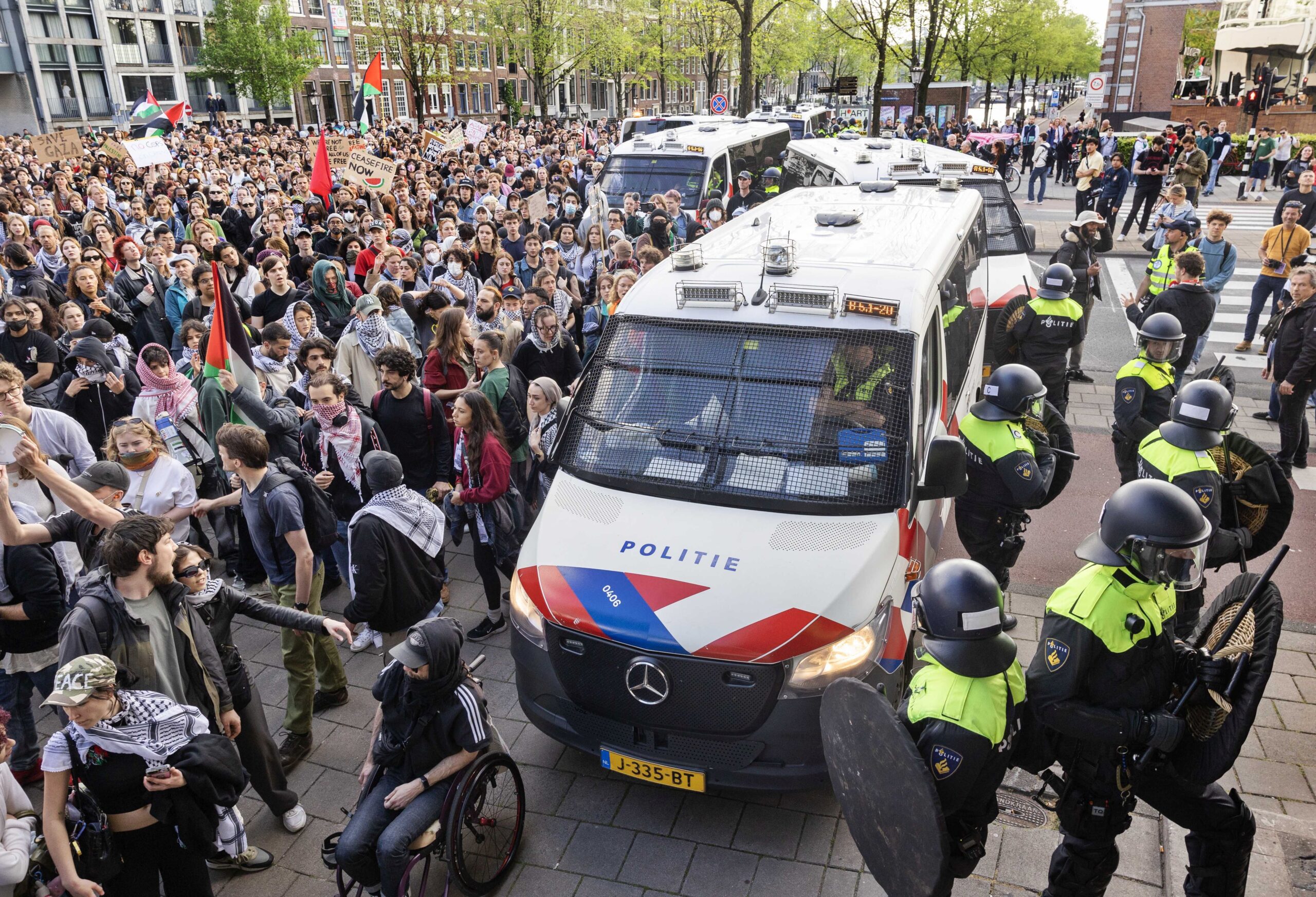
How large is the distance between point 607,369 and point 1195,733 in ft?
11.2

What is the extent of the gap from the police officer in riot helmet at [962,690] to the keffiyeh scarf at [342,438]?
4033 mm

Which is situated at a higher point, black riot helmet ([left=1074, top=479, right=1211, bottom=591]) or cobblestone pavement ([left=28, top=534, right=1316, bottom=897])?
black riot helmet ([left=1074, top=479, right=1211, bottom=591])

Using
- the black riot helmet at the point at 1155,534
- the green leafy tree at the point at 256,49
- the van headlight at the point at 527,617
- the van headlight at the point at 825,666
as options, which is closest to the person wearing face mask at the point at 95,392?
the van headlight at the point at 527,617

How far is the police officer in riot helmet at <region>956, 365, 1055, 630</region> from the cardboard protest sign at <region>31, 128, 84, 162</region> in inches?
792

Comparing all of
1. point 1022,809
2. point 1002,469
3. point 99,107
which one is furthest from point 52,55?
point 1022,809

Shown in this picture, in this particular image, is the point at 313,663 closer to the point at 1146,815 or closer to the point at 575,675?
the point at 575,675

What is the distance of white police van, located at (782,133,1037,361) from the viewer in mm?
10125

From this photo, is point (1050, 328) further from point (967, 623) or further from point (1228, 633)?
point (967, 623)

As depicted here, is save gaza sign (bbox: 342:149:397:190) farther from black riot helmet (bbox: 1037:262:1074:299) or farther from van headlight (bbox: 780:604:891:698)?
van headlight (bbox: 780:604:891:698)

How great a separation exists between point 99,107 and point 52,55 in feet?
13.2

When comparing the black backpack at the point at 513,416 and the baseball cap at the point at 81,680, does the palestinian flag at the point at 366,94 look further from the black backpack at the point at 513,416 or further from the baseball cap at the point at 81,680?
the baseball cap at the point at 81,680

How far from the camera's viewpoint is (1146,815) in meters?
4.55

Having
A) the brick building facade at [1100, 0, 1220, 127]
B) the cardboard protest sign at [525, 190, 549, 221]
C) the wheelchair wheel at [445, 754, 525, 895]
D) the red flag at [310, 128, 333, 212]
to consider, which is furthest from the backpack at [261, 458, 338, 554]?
the brick building facade at [1100, 0, 1220, 127]

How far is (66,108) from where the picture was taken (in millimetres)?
56875
